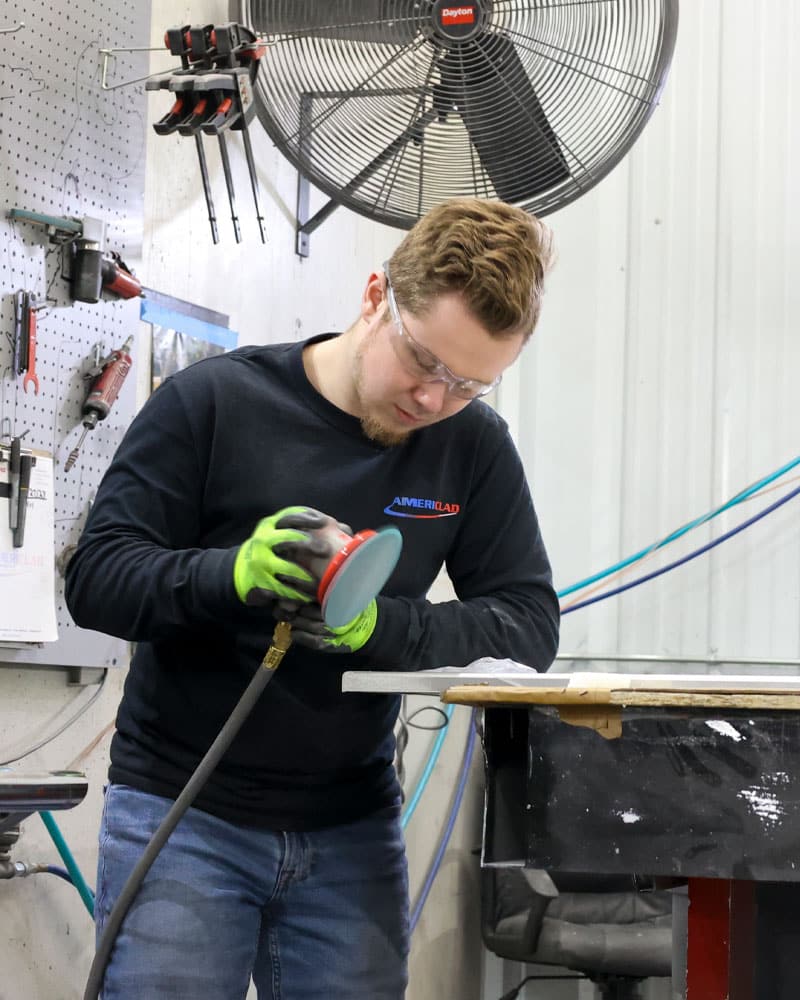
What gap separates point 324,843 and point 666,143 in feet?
7.14

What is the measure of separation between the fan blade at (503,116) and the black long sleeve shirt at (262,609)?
0.84 meters

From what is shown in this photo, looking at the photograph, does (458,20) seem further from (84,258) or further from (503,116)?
(84,258)

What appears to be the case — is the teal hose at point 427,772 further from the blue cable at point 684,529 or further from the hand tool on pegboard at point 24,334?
the hand tool on pegboard at point 24,334

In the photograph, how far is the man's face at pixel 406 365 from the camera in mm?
1369

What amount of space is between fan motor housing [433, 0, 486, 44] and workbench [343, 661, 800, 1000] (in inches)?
55.6

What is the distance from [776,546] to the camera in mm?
2854

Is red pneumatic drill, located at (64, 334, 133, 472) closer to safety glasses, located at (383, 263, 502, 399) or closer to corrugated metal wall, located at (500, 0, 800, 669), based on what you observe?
safety glasses, located at (383, 263, 502, 399)

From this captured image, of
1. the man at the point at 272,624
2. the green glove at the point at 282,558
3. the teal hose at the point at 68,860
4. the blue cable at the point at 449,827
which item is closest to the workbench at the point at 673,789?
the green glove at the point at 282,558

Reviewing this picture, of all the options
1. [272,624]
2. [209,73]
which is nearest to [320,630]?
[272,624]

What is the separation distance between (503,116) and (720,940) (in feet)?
5.02

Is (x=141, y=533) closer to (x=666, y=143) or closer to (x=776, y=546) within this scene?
(x=776, y=546)

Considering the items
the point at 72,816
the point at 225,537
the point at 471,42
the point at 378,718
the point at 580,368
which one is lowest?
the point at 72,816

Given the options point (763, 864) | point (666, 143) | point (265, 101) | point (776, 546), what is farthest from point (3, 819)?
point (666, 143)

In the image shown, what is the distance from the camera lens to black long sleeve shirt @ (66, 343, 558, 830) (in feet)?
4.30
